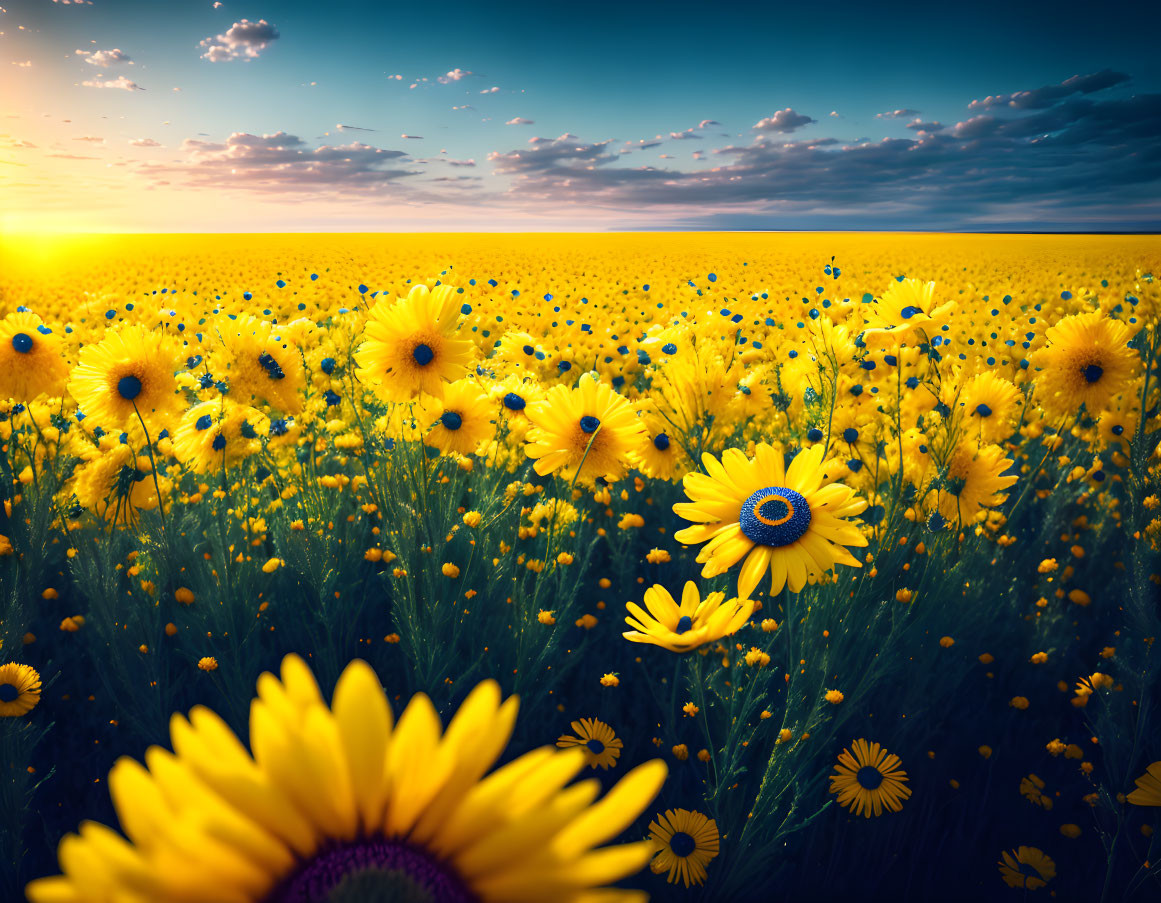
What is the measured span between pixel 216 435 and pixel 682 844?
206cm

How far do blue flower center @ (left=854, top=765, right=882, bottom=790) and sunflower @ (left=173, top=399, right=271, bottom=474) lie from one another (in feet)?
Result: 7.47

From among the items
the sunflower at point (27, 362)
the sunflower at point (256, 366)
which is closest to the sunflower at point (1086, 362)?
the sunflower at point (256, 366)

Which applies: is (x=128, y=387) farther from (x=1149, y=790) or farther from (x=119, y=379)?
(x=1149, y=790)

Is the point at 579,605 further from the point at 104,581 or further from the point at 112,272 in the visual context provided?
the point at 112,272

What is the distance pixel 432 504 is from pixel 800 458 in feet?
4.37

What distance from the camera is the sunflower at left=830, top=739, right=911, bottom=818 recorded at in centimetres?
168

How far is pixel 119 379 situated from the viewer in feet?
6.06

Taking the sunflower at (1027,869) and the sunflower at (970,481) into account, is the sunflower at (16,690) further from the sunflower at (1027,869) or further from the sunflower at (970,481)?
the sunflower at (970,481)

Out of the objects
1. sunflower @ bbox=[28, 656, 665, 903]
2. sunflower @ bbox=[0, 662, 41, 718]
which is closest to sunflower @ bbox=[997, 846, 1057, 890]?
sunflower @ bbox=[28, 656, 665, 903]

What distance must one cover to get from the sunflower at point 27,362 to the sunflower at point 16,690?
3.13 feet

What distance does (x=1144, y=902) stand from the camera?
1516mm

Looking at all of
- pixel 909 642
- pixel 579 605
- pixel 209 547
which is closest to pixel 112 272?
pixel 209 547

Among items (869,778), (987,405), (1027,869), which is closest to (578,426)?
(869,778)

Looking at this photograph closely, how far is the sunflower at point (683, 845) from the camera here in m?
1.48
